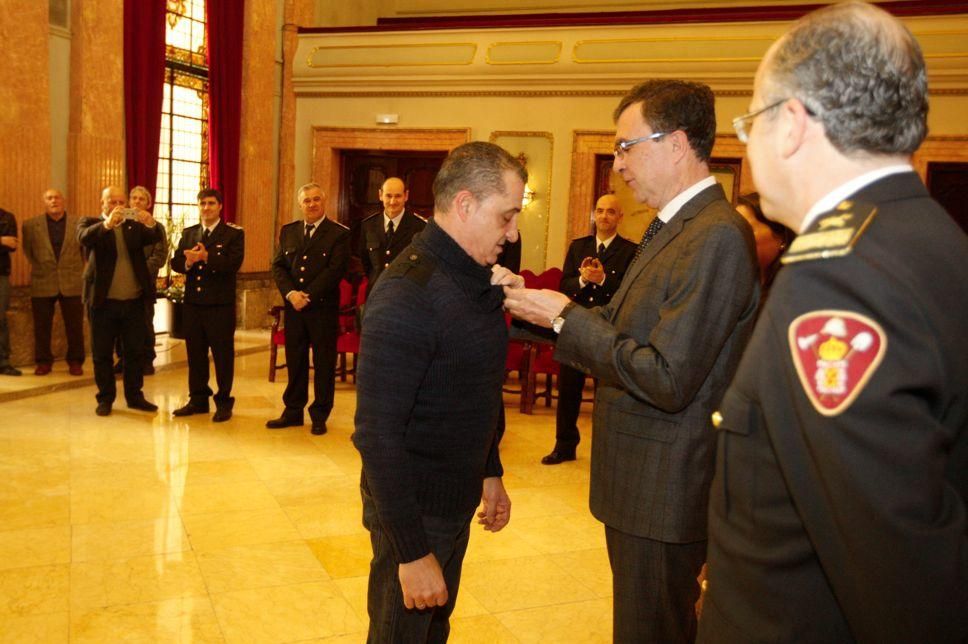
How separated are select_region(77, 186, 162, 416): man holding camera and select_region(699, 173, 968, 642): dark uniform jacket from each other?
5855mm

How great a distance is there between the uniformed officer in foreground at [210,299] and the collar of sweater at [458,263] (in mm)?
4587

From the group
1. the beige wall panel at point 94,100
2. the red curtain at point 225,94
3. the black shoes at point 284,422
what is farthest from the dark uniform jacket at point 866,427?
the red curtain at point 225,94

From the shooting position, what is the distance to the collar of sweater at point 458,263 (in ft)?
6.40

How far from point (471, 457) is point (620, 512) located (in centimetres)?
39

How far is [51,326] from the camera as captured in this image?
304 inches

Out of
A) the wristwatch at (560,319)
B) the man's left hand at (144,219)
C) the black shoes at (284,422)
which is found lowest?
the black shoes at (284,422)

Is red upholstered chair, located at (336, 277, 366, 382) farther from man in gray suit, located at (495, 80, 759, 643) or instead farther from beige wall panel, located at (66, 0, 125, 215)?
man in gray suit, located at (495, 80, 759, 643)

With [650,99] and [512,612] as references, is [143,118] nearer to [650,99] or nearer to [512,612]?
[512,612]

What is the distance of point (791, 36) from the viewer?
1128mm

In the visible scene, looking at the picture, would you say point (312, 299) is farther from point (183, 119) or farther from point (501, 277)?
point (183, 119)

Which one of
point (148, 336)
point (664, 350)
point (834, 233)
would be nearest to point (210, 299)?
point (148, 336)

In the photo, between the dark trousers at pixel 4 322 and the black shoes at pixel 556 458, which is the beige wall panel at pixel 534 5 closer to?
the dark trousers at pixel 4 322

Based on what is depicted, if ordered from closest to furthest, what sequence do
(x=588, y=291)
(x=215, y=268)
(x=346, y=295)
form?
(x=588, y=291) → (x=215, y=268) → (x=346, y=295)

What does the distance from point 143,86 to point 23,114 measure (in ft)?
5.24
